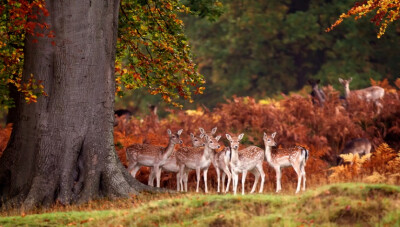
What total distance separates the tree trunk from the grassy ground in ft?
5.69

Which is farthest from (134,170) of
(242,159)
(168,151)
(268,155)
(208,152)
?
(268,155)

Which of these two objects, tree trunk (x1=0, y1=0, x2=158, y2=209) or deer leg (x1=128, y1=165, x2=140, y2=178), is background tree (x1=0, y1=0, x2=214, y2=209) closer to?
tree trunk (x1=0, y1=0, x2=158, y2=209)

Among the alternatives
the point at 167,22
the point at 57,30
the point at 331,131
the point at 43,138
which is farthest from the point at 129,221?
the point at 331,131

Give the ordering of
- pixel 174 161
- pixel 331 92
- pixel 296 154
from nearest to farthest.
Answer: pixel 296 154
pixel 174 161
pixel 331 92

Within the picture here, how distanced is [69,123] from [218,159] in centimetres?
324

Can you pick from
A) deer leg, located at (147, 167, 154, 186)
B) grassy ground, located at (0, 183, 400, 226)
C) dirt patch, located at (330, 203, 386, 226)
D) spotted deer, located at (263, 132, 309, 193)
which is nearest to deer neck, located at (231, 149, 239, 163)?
spotted deer, located at (263, 132, 309, 193)

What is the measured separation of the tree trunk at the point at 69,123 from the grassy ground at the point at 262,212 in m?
1.74

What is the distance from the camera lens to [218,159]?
14445 millimetres

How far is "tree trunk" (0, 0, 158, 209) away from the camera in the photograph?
42.5 ft

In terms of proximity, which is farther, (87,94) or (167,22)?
(167,22)

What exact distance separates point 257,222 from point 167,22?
7.52 m

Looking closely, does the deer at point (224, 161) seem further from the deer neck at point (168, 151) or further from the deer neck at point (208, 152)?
the deer neck at point (168, 151)

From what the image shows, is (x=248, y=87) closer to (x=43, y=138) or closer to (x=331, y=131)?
(x=331, y=131)

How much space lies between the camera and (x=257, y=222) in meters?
9.73
